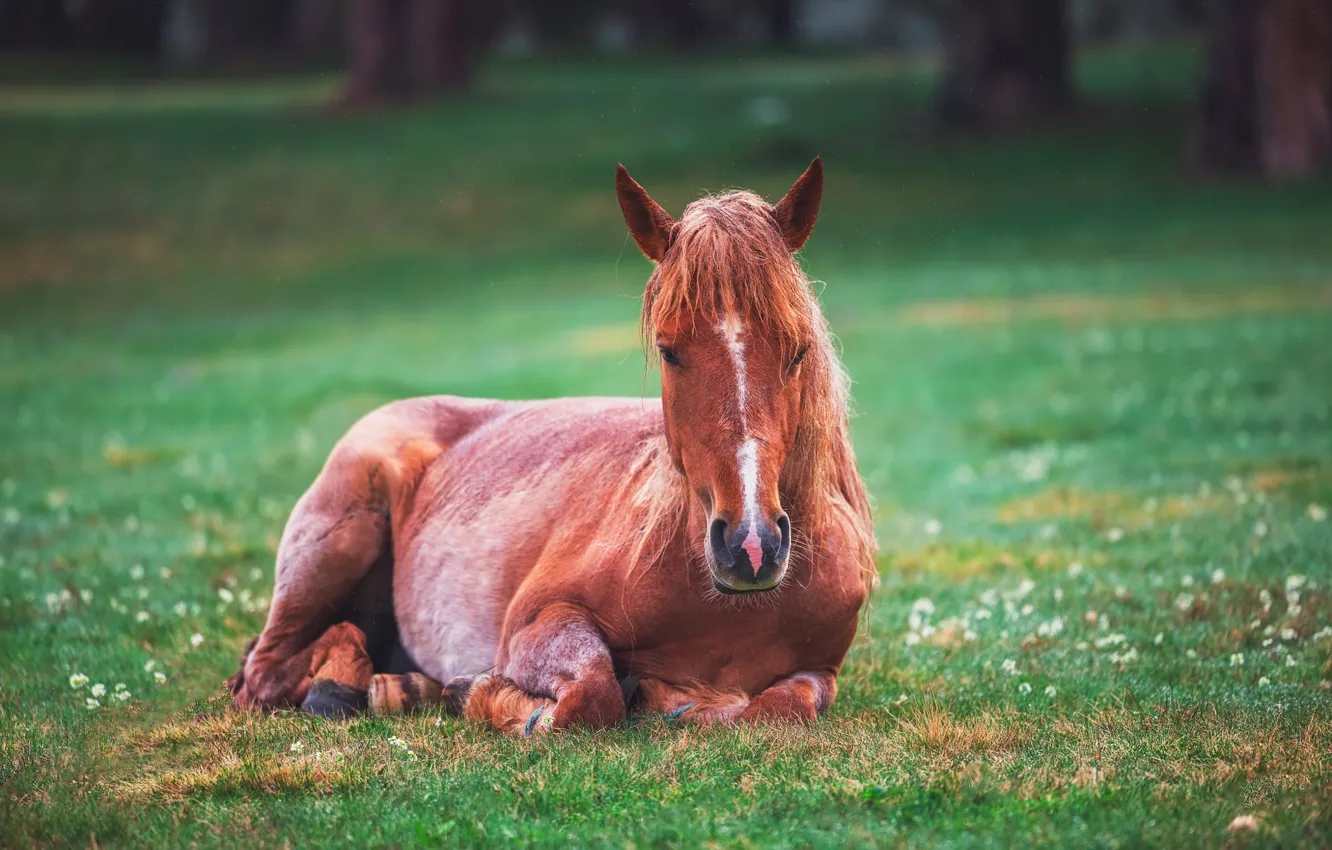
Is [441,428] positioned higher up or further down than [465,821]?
higher up

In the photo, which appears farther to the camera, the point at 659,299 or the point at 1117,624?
the point at 1117,624

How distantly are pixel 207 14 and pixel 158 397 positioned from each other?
4297 cm

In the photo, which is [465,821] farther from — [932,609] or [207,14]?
[207,14]

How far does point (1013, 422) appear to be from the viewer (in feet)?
56.0

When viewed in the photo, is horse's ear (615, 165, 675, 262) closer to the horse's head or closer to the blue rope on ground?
the horse's head

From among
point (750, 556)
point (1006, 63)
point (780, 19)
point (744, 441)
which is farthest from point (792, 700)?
point (780, 19)

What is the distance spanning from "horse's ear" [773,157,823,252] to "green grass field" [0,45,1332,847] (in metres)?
2.01

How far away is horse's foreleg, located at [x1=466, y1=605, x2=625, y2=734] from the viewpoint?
20.2 ft

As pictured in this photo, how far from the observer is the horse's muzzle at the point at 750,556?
211 inches

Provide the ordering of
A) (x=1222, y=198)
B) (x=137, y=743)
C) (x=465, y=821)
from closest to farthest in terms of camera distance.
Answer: (x=465, y=821)
(x=137, y=743)
(x=1222, y=198)

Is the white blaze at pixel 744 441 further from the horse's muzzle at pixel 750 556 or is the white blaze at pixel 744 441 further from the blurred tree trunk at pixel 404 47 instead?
the blurred tree trunk at pixel 404 47

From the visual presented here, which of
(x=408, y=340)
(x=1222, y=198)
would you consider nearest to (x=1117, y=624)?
(x=408, y=340)

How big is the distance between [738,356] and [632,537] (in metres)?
1.18

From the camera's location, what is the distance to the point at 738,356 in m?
5.68
